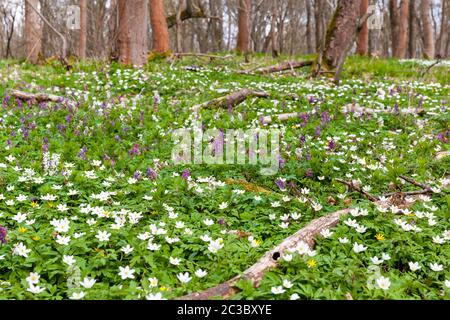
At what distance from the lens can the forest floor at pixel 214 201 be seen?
284 cm

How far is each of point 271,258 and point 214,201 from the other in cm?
132

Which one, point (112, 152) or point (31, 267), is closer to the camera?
point (31, 267)

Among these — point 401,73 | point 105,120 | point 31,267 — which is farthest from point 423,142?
point 401,73

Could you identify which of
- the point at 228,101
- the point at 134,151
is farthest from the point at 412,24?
the point at 134,151

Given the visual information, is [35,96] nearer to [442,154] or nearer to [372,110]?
[372,110]

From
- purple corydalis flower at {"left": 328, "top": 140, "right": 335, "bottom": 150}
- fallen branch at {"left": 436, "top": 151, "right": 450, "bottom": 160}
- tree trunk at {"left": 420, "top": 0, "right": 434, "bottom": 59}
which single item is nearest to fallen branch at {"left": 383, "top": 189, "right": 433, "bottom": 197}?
fallen branch at {"left": 436, "top": 151, "right": 450, "bottom": 160}

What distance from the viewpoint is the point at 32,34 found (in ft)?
47.5

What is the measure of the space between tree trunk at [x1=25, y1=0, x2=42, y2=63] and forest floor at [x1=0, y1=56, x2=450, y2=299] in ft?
20.1

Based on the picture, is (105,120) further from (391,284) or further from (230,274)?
(391,284)

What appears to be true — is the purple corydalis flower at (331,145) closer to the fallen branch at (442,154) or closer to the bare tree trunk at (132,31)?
the fallen branch at (442,154)

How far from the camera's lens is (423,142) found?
5957 mm

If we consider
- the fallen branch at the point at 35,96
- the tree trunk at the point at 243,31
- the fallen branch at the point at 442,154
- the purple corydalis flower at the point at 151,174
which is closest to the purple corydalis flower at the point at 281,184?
the purple corydalis flower at the point at 151,174

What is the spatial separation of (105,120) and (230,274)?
15.1 feet
